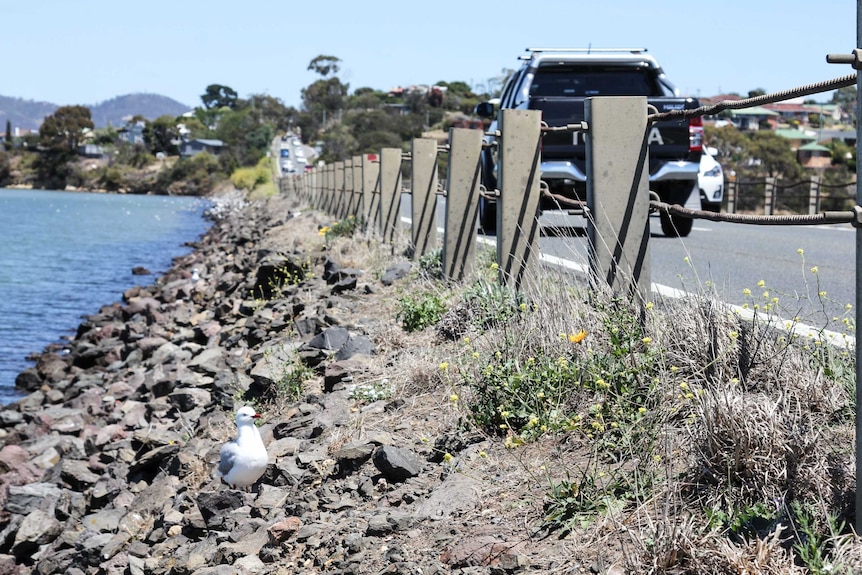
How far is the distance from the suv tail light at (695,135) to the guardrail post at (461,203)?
3.40 m

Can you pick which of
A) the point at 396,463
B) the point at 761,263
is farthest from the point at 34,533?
the point at 761,263

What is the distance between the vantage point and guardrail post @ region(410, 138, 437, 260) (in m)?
10.4

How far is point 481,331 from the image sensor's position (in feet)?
18.1

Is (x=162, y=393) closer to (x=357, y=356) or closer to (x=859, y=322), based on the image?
(x=357, y=356)

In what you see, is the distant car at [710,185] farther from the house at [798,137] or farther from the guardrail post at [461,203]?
the house at [798,137]

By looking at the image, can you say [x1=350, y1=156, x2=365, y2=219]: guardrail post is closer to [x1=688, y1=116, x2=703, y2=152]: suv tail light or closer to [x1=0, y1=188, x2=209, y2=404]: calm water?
[x1=0, y1=188, x2=209, y2=404]: calm water

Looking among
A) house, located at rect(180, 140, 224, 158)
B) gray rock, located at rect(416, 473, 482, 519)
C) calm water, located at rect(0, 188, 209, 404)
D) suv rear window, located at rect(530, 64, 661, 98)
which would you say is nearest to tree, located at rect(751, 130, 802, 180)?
calm water, located at rect(0, 188, 209, 404)

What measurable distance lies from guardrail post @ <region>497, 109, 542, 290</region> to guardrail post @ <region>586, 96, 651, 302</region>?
62.4 inches

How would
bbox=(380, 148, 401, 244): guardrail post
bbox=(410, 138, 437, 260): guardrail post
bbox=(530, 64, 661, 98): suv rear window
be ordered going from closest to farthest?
1. bbox=(410, 138, 437, 260): guardrail post
2. bbox=(530, 64, 661, 98): suv rear window
3. bbox=(380, 148, 401, 244): guardrail post

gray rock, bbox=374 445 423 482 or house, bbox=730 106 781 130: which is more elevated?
gray rock, bbox=374 445 423 482

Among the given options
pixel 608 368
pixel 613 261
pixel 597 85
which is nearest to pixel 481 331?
pixel 613 261

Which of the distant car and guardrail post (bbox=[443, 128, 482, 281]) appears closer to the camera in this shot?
guardrail post (bbox=[443, 128, 482, 281])

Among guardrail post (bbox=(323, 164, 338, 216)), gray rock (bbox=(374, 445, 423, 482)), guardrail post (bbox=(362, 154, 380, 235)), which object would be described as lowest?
guardrail post (bbox=(323, 164, 338, 216))

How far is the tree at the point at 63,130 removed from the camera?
18788cm
